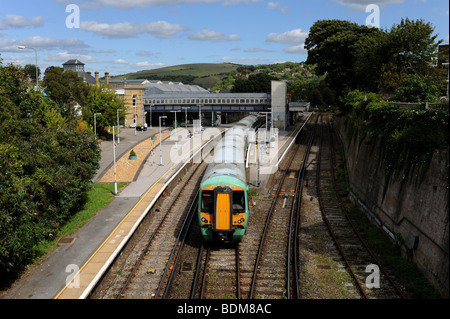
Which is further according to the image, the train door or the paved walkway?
the train door

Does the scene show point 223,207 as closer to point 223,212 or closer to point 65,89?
point 223,212

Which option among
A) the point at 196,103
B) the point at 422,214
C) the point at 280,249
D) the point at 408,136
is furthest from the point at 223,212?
the point at 196,103

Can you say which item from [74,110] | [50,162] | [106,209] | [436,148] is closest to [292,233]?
[436,148]

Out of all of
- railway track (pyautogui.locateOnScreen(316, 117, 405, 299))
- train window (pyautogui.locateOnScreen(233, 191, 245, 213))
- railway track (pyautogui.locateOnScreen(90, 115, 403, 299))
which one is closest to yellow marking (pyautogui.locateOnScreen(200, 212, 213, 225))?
train window (pyautogui.locateOnScreen(233, 191, 245, 213))

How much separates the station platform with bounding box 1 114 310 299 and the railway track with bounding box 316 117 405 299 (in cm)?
1071

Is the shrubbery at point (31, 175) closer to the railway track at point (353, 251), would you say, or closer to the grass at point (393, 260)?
the railway track at point (353, 251)

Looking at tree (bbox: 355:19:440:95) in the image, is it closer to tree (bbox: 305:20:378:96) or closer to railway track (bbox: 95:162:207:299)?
tree (bbox: 305:20:378:96)

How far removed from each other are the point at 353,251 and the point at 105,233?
13.2 metres

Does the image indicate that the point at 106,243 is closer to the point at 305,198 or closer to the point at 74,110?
the point at 305,198

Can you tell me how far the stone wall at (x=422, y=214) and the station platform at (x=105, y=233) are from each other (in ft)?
43.3

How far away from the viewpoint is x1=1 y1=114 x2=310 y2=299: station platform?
51.6 feet

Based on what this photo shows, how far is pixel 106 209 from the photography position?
85.7ft

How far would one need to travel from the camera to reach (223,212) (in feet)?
59.9

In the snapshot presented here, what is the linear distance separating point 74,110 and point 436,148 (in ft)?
162
